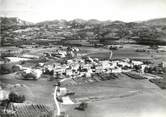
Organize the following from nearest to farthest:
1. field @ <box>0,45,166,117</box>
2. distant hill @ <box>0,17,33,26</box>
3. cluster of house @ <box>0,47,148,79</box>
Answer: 1. field @ <box>0,45,166,117</box>
2. cluster of house @ <box>0,47,148,79</box>
3. distant hill @ <box>0,17,33,26</box>

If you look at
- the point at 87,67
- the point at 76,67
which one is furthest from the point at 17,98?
Result: the point at 87,67

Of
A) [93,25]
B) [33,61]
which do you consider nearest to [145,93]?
[93,25]

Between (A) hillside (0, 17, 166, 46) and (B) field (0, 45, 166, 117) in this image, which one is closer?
(B) field (0, 45, 166, 117)

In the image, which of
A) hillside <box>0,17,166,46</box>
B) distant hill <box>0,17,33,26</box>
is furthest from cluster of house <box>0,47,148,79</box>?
distant hill <box>0,17,33,26</box>

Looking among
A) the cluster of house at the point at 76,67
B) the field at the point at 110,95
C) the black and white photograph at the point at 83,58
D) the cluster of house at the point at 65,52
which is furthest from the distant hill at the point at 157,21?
the cluster of house at the point at 65,52

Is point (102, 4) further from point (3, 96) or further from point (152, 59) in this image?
point (3, 96)

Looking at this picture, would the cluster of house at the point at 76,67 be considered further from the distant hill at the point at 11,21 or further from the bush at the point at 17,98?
the distant hill at the point at 11,21

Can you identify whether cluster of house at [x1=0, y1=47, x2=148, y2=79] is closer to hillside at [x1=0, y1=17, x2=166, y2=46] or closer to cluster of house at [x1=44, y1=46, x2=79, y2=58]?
cluster of house at [x1=44, y1=46, x2=79, y2=58]
